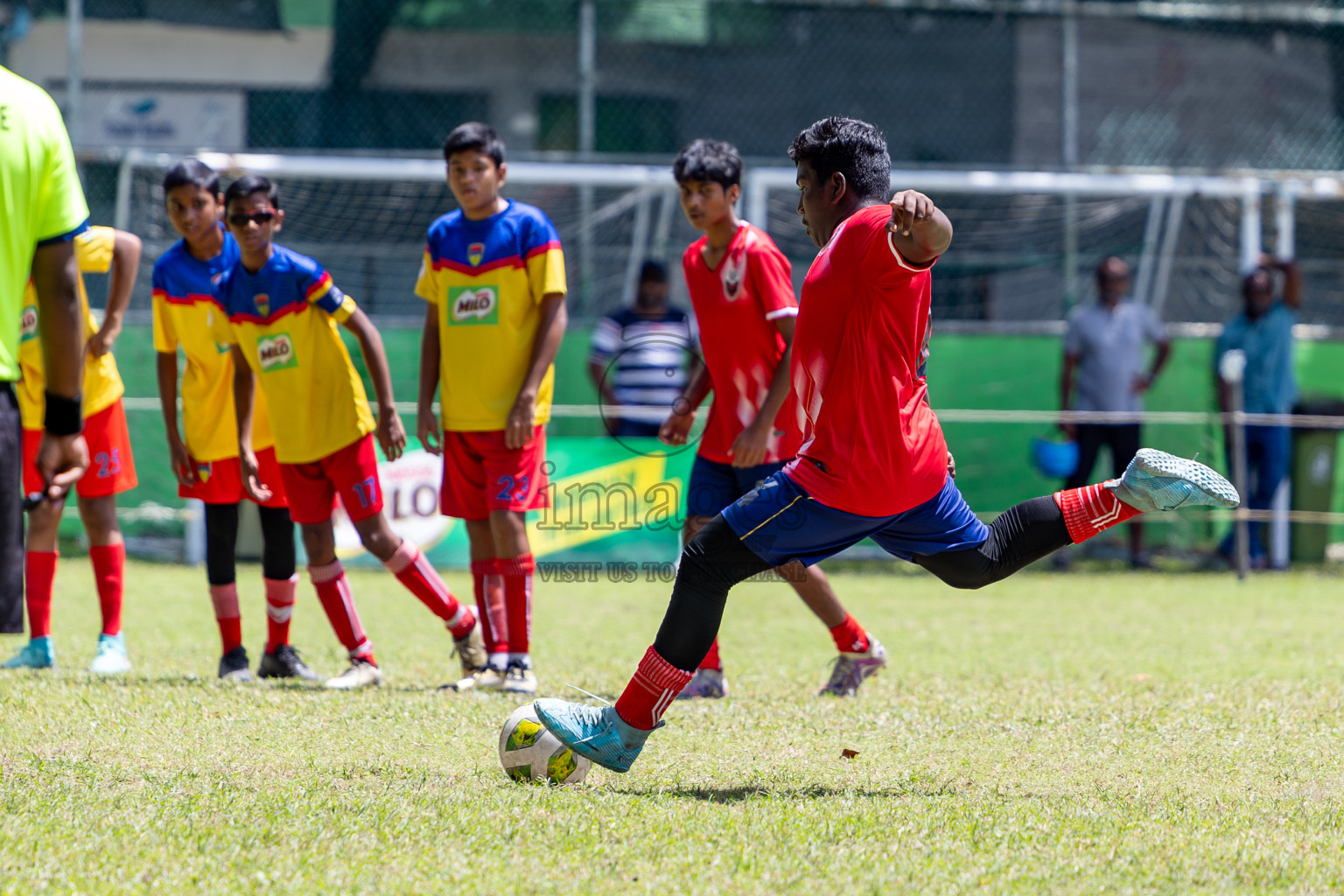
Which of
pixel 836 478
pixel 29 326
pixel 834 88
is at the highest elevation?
pixel 834 88

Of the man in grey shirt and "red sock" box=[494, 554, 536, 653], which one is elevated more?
the man in grey shirt

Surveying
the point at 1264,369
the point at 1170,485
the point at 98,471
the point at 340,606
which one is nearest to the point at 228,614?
the point at 340,606

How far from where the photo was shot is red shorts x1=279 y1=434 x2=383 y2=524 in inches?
215

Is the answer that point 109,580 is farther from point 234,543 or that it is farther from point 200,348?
point 200,348

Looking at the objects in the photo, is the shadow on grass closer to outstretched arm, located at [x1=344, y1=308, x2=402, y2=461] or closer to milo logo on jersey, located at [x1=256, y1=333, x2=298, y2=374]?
outstretched arm, located at [x1=344, y1=308, x2=402, y2=461]

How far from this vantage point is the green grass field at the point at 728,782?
9.50ft

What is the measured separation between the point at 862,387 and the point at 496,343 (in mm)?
2135

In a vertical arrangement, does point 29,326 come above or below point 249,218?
below

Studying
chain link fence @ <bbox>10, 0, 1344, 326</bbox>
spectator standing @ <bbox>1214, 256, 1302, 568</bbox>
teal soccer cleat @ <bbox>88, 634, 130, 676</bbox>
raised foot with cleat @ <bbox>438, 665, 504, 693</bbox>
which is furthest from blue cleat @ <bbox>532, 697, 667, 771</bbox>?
chain link fence @ <bbox>10, 0, 1344, 326</bbox>

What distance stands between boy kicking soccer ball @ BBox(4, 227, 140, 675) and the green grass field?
247 millimetres

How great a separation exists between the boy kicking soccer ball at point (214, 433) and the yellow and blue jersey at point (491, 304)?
917mm

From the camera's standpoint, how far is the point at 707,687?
17.6ft

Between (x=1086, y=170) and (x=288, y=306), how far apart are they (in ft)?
28.2

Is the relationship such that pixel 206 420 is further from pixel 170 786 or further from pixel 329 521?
pixel 170 786
